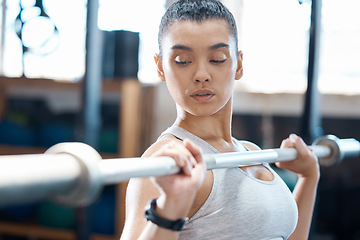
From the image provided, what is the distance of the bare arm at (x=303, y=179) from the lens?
97cm

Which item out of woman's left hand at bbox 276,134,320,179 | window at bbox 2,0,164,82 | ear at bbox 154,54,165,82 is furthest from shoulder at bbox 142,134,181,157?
window at bbox 2,0,164,82

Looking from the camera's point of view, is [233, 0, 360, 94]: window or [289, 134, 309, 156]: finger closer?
[289, 134, 309, 156]: finger

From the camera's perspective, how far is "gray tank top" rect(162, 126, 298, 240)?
74cm

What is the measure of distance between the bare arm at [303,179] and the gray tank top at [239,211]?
0.16 metres

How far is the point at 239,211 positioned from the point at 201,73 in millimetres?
222

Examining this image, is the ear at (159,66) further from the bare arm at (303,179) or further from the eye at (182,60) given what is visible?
the bare arm at (303,179)

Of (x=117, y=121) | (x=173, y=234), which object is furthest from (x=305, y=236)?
(x=117, y=121)

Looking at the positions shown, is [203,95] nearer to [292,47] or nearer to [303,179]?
[303,179]

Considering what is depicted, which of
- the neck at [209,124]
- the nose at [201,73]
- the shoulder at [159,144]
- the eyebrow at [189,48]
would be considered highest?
the eyebrow at [189,48]

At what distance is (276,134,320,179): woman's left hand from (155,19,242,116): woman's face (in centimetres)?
25

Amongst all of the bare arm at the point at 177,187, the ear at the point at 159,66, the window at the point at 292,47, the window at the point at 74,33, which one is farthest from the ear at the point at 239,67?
the window at the point at 292,47

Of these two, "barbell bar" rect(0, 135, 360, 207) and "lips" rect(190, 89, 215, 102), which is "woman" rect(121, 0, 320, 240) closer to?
"lips" rect(190, 89, 215, 102)

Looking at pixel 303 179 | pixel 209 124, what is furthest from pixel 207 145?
pixel 303 179

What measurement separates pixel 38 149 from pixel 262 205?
6.98 ft
